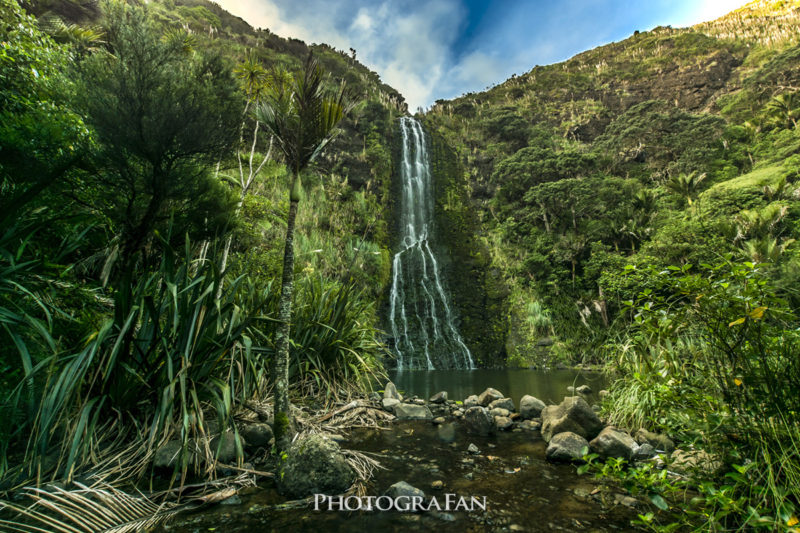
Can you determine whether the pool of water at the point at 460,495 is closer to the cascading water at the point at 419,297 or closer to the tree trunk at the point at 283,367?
the tree trunk at the point at 283,367

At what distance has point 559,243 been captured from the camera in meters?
18.8

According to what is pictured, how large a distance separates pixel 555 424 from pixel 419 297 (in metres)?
13.3

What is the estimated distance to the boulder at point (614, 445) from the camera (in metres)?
2.95

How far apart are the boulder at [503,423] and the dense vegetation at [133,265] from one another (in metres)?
2.14

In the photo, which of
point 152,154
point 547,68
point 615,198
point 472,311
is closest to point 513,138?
point 615,198

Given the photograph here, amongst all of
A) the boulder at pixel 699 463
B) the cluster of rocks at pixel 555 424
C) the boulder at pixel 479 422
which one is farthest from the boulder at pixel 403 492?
the boulder at pixel 479 422

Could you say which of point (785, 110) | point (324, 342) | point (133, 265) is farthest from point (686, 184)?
point (133, 265)

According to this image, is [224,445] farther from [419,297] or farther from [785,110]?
[785,110]

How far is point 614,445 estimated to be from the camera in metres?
2.98

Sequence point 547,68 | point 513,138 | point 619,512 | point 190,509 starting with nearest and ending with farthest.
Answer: point 190,509 → point 619,512 → point 513,138 → point 547,68

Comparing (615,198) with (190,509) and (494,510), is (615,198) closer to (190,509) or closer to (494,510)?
(494,510)

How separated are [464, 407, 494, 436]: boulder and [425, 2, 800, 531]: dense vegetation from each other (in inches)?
60.5

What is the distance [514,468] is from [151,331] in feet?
11.2

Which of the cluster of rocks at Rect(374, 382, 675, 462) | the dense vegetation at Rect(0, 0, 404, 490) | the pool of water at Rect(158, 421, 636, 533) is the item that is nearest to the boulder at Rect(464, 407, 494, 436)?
the cluster of rocks at Rect(374, 382, 675, 462)
